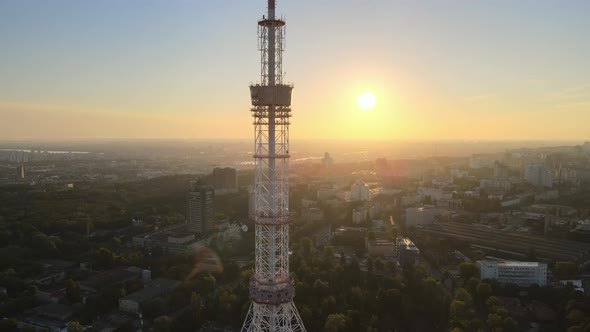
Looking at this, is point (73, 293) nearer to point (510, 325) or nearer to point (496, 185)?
point (510, 325)

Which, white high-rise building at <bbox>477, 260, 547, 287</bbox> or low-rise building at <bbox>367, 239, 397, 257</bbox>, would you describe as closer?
white high-rise building at <bbox>477, 260, 547, 287</bbox>

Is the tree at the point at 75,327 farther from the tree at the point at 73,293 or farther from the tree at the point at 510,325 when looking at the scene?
the tree at the point at 510,325

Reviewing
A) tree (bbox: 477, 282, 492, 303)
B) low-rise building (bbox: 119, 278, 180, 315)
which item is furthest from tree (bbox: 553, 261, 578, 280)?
low-rise building (bbox: 119, 278, 180, 315)

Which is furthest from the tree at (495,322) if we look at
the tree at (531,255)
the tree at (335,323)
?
the tree at (531,255)

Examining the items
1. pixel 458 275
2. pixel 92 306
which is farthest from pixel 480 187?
pixel 92 306

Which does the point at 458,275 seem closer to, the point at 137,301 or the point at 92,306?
the point at 137,301

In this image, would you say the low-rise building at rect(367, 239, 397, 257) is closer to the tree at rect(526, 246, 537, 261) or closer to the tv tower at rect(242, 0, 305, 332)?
the tree at rect(526, 246, 537, 261)
